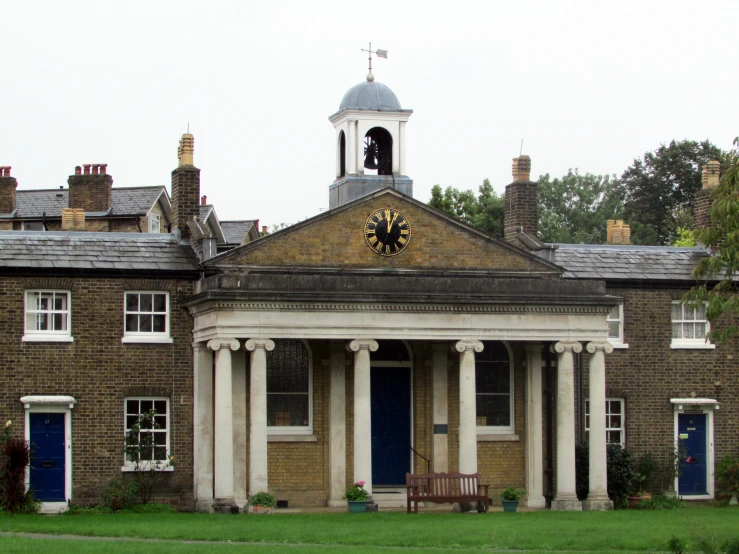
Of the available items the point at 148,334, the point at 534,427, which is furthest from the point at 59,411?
the point at 534,427

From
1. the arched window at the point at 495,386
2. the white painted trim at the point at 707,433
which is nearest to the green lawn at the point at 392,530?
the arched window at the point at 495,386

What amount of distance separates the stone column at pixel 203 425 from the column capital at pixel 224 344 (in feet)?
5.10

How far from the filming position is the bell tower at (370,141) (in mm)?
36281

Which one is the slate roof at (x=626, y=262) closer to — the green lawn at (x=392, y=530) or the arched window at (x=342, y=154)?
the arched window at (x=342, y=154)

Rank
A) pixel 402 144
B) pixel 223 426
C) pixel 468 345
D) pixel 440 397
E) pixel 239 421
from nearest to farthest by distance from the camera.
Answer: pixel 223 426
pixel 468 345
pixel 239 421
pixel 440 397
pixel 402 144

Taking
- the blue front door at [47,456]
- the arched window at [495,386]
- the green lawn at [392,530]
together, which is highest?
the arched window at [495,386]

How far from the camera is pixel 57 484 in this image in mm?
33406

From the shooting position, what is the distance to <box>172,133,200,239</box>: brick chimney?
36344 millimetres

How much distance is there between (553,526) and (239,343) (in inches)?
340

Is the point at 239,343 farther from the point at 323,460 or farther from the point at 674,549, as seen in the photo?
the point at 674,549

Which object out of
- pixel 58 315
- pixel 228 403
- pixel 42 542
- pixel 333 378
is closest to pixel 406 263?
pixel 333 378

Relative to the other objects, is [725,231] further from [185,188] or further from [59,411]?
[59,411]

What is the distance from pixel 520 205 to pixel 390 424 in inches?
289

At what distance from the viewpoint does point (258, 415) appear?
31.7 meters
